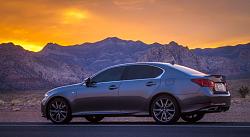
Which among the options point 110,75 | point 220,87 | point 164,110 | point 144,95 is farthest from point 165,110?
point 110,75

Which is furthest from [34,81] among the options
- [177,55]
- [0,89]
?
[177,55]

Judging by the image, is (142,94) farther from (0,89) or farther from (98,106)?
(0,89)

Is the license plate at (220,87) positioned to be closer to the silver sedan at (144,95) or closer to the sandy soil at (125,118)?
the silver sedan at (144,95)

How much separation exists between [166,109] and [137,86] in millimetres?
1061

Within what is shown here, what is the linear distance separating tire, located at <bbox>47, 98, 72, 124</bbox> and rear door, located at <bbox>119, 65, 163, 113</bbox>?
1618mm

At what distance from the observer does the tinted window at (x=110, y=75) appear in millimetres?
15242

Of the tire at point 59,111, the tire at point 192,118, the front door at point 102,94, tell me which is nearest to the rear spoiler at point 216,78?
the tire at point 192,118

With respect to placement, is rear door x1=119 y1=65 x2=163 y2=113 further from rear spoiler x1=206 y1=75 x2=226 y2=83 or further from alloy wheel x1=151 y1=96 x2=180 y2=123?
rear spoiler x1=206 y1=75 x2=226 y2=83

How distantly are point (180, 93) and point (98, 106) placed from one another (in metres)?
2.38

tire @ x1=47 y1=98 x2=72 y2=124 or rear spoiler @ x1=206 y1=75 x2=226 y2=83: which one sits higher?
rear spoiler @ x1=206 y1=75 x2=226 y2=83

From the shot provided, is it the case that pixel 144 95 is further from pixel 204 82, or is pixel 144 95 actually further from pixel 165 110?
pixel 204 82

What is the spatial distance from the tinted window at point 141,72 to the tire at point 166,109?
2.62 feet

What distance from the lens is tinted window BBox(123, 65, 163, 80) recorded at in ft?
48.3

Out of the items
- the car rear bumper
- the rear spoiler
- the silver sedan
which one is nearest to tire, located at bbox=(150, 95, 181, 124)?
the silver sedan
